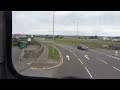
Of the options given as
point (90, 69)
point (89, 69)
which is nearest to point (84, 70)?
point (89, 69)

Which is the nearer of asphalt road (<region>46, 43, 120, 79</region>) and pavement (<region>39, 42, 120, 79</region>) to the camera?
pavement (<region>39, 42, 120, 79</region>)

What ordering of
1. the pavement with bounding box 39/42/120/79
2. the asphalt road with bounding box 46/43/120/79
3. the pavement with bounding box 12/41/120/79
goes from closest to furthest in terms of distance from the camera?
the pavement with bounding box 12/41/120/79
the pavement with bounding box 39/42/120/79
the asphalt road with bounding box 46/43/120/79

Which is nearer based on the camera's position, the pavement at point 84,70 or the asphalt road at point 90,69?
the pavement at point 84,70

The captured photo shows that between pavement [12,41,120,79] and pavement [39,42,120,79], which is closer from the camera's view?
pavement [12,41,120,79]

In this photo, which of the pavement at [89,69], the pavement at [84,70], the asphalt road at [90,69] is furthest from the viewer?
the asphalt road at [90,69]

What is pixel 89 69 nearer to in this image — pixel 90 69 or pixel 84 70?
pixel 90 69

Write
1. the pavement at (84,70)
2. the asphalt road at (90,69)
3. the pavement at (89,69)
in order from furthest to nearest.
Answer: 1. the asphalt road at (90,69)
2. the pavement at (89,69)
3. the pavement at (84,70)

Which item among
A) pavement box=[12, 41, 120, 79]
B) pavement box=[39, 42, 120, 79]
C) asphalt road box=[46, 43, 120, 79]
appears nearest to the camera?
pavement box=[12, 41, 120, 79]

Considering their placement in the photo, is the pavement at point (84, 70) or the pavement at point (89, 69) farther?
the pavement at point (89, 69)
